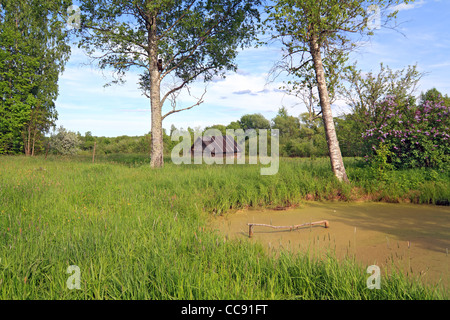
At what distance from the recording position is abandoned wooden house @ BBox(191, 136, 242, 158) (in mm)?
40219

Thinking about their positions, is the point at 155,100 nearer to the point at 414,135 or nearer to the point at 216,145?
the point at 414,135

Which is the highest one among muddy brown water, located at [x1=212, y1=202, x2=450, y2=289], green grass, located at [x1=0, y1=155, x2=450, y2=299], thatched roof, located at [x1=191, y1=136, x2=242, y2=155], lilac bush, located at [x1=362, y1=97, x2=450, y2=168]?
thatched roof, located at [x1=191, y1=136, x2=242, y2=155]

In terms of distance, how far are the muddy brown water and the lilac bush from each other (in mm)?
3371

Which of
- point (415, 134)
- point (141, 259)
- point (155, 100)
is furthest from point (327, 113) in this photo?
point (141, 259)

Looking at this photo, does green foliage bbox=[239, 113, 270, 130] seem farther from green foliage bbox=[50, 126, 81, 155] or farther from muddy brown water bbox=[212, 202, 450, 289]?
muddy brown water bbox=[212, 202, 450, 289]

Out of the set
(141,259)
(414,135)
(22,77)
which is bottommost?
(141,259)

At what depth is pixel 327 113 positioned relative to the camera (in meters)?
11.2

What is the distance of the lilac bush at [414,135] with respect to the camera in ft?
37.0

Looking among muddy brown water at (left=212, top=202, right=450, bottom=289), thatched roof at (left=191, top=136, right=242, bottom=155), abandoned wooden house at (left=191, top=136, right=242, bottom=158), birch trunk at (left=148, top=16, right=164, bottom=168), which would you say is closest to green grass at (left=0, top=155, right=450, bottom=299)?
muddy brown water at (left=212, top=202, right=450, bottom=289)

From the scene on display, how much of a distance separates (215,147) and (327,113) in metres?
29.7

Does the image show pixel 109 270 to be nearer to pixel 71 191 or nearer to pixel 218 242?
pixel 218 242

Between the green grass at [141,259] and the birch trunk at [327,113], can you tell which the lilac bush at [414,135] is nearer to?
the birch trunk at [327,113]

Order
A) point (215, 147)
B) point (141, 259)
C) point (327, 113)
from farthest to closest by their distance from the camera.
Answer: point (215, 147), point (327, 113), point (141, 259)

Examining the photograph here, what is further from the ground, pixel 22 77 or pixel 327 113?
pixel 22 77
